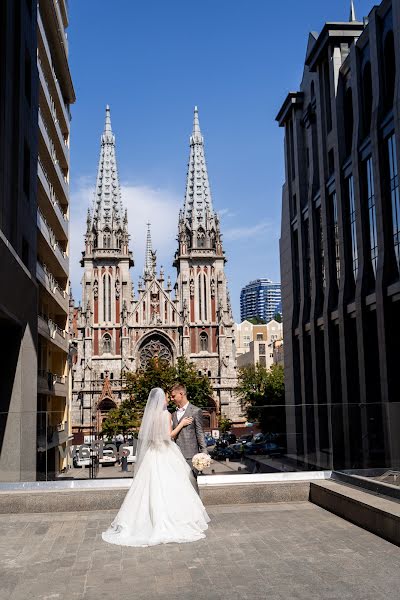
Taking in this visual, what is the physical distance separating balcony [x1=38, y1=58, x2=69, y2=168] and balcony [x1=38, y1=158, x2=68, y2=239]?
7.07ft

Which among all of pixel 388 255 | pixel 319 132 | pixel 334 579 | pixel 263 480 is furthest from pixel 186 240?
pixel 334 579

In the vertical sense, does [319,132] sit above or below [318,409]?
above

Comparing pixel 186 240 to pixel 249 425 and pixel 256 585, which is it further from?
pixel 256 585

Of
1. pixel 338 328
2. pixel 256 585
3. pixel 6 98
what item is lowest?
pixel 256 585

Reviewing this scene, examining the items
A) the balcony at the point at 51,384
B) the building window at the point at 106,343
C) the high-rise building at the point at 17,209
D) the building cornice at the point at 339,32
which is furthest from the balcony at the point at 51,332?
the building window at the point at 106,343

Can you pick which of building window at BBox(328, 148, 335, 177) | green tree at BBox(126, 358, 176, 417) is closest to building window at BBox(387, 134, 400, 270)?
building window at BBox(328, 148, 335, 177)

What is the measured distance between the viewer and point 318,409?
13.4 m

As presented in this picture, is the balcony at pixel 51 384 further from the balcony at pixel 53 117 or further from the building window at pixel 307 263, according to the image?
the building window at pixel 307 263

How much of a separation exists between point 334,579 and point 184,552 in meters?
2.05

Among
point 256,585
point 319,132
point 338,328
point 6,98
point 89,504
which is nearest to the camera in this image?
point 256,585

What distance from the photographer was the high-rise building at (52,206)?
27578 millimetres

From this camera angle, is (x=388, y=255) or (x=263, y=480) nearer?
(x=263, y=480)

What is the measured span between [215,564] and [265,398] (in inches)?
2054

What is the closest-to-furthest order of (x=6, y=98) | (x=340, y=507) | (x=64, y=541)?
1. (x=64, y=541)
2. (x=340, y=507)
3. (x=6, y=98)
